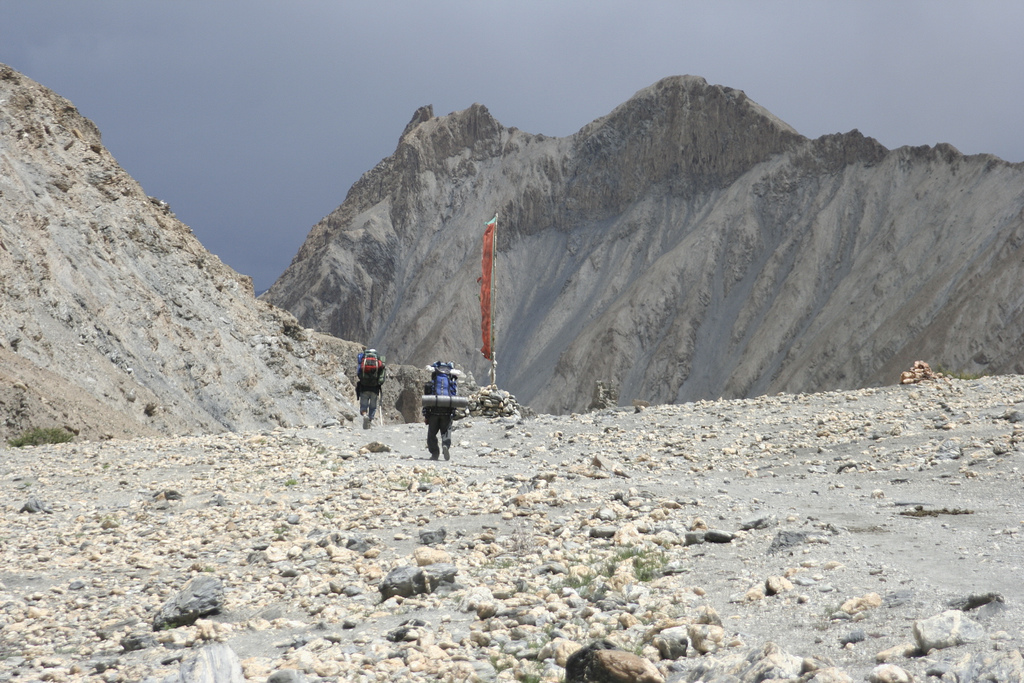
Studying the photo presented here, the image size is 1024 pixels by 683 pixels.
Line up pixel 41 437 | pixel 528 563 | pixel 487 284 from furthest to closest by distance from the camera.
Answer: pixel 487 284 < pixel 41 437 < pixel 528 563

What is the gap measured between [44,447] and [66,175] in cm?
1713

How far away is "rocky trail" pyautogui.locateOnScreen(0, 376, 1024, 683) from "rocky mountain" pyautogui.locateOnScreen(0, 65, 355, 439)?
9319 millimetres

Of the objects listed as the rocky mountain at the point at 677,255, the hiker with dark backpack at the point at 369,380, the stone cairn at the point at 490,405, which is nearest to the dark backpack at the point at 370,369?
the hiker with dark backpack at the point at 369,380

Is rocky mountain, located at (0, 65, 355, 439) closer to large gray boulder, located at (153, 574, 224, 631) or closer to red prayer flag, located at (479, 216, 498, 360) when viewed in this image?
red prayer flag, located at (479, 216, 498, 360)

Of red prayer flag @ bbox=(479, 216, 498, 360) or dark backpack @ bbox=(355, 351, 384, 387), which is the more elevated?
red prayer flag @ bbox=(479, 216, 498, 360)

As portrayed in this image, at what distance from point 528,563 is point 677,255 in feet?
273

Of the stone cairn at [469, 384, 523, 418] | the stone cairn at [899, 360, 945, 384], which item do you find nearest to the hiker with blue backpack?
the stone cairn at [469, 384, 523, 418]

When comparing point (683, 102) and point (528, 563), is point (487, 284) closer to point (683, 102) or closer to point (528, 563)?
point (528, 563)

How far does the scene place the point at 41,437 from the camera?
52.3ft

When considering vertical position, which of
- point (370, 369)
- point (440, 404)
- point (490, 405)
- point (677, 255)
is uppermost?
point (677, 255)

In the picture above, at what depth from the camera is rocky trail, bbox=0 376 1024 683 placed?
14.1 feet

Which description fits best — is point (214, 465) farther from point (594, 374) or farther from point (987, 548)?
point (594, 374)

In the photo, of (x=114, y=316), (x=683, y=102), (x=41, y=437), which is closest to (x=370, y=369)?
(x=41, y=437)

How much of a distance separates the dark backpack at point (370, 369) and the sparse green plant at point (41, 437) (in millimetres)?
6231
